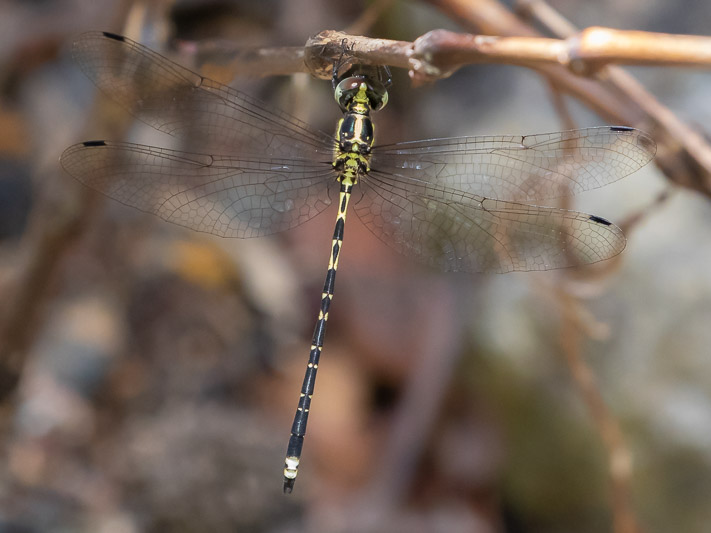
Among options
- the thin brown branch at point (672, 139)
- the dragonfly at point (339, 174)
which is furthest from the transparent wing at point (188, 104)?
the thin brown branch at point (672, 139)

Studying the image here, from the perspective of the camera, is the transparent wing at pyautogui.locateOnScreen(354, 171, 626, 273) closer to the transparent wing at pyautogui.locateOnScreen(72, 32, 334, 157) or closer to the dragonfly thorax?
the dragonfly thorax

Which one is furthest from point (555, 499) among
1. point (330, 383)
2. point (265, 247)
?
point (265, 247)

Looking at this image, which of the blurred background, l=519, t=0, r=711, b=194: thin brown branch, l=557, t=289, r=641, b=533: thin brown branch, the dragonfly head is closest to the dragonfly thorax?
the dragonfly head

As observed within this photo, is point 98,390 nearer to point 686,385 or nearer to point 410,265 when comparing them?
point 410,265

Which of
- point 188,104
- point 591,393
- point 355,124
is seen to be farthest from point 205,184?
point 591,393

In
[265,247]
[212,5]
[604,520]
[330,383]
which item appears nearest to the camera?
[604,520]

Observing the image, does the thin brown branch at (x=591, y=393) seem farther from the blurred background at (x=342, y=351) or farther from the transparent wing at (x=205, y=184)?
the transparent wing at (x=205, y=184)
